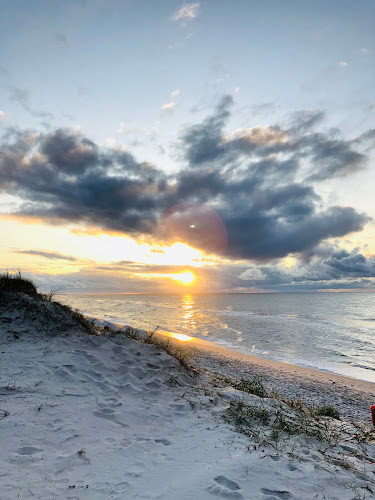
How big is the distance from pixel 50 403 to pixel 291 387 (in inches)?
437

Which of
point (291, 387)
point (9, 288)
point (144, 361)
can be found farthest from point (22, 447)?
point (291, 387)

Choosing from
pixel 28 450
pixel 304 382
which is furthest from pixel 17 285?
pixel 304 382

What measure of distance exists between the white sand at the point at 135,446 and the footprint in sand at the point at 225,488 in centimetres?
1

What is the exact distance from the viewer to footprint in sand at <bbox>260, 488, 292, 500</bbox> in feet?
12.7

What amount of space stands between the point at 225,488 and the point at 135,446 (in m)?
1.94

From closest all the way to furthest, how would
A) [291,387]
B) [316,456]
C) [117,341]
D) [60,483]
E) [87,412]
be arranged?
[60,483] < [316,456] < [87,412] < [117,341] < [291,387]

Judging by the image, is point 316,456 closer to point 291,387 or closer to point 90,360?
point 90,360

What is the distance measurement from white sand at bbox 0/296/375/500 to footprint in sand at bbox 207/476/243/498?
0.01 m

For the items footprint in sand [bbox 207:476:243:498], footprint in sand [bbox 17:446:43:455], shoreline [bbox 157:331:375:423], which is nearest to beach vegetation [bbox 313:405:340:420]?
shoreline [bbox 157:331:375:423]

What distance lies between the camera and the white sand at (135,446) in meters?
3.96

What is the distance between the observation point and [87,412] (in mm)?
6125

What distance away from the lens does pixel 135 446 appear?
515 centimetres

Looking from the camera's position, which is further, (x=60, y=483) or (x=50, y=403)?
(x=50, y=403)

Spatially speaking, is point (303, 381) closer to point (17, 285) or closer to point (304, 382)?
point (304, 382)
